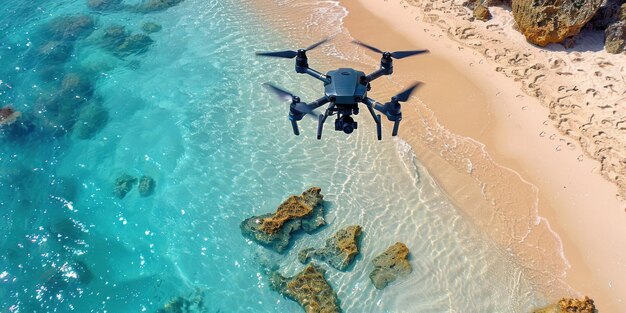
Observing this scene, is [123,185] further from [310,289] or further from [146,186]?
[310,289]

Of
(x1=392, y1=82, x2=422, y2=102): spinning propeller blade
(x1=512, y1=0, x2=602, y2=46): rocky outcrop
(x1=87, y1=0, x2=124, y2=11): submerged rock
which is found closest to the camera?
(x1=392, y1=82, x2=422, y2=102): spinning propeller blade

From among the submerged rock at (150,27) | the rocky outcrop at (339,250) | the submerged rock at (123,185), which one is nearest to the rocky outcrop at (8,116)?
the submerged rock at (123,185)

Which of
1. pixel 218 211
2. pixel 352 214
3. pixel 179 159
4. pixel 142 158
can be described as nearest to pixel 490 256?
pixel 352 214

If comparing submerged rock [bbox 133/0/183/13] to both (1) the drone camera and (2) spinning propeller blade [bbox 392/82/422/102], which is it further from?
(2) spinning propeller blade [bbox 392/82/422/102]

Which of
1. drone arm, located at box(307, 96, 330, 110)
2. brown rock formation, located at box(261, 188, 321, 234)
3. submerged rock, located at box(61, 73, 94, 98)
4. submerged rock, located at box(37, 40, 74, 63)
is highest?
drone arm, located at box(307, 96, 330, 110)

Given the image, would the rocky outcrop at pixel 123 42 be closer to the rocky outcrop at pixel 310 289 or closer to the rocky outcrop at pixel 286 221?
the rocky outcrop at pixel 286 221

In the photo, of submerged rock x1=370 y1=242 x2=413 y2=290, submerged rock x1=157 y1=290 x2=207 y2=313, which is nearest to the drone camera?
submerged rock x1=370 y1=242 x2=413 y2=290
